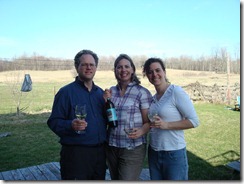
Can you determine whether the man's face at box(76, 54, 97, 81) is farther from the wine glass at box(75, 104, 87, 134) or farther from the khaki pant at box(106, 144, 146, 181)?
the khaki pant at box(106, 144, 146, 181)

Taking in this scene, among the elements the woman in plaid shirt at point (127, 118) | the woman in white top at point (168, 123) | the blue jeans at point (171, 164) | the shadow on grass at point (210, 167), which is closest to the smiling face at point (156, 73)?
the woman in white top at point (168, 123)

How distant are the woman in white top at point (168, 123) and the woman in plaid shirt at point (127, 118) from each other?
75 mm

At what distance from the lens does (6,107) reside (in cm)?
719

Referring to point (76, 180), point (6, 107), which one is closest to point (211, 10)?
point (76, 180)

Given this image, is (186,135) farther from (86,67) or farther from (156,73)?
(86,67)

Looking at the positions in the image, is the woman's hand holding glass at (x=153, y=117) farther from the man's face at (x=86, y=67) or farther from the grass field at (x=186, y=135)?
the man's face at (x=86, y=67)

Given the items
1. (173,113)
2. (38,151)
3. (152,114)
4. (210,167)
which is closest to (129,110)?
(152,114)

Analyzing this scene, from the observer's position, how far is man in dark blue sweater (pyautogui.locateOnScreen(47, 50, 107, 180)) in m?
1.40

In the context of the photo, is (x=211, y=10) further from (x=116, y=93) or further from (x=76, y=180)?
(x=76, y=180)

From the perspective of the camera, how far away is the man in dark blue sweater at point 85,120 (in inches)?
55.2

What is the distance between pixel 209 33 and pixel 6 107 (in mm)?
6673

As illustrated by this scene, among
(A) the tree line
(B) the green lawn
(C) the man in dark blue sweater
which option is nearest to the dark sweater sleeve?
(C) the man in dark blue sweater

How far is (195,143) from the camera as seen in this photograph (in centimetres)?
393

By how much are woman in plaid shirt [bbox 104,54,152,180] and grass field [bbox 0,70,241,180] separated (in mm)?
143
